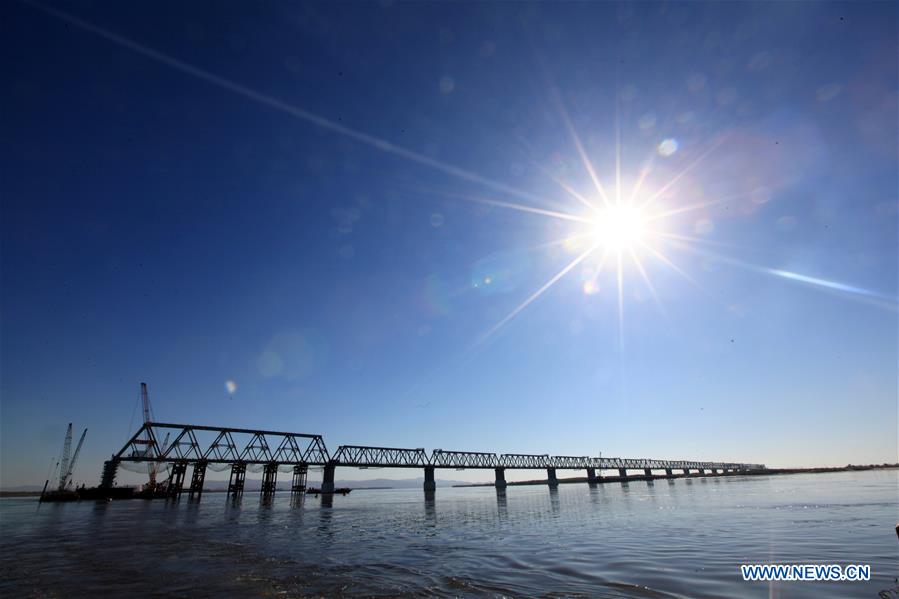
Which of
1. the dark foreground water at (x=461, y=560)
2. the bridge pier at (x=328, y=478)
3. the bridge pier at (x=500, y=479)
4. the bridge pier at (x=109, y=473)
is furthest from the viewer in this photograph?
the bridge pier at (x=500, y=479)

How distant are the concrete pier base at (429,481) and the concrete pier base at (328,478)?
25.7 metres

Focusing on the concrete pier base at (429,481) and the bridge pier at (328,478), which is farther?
the concrete pier base at (429,481)

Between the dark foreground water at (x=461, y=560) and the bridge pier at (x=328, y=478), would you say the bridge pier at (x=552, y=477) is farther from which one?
the dark foreground water at (x=461, y=560)

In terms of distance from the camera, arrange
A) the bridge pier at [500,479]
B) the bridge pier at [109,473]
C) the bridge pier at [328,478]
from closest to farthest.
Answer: the bridge pier at [109,473] → the bridge pier at [328,478] → the bridge pier at [500,479]

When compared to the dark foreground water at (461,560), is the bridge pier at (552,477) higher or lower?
lower

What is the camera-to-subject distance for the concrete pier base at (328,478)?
9638 cm

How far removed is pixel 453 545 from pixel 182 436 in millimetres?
86187

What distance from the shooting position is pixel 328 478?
325 ft

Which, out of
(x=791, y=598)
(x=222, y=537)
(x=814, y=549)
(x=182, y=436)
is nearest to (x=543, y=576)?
(x=791, y=598)

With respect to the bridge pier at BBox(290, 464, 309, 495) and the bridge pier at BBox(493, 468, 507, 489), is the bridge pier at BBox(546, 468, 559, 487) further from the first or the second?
the bridge pier at BBox(290, 464, 309, 495)

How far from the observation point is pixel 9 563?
1565 centimetres

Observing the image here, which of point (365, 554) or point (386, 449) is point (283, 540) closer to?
point (365, 554)

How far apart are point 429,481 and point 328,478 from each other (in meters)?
28.8

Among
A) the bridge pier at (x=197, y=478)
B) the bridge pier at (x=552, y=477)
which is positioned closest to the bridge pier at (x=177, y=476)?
the bridge pier at (x=197, y=478)
